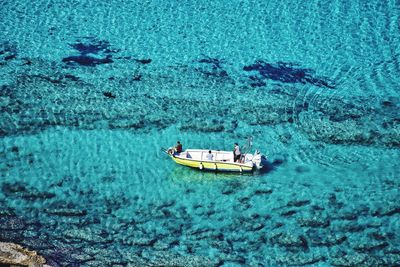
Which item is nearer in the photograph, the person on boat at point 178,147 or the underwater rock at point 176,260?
the underwater rock at point 176,260

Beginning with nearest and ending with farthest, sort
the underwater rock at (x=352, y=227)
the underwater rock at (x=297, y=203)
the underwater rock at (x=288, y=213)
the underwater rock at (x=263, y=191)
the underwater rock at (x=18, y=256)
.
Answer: the underwater rock at (x=18, y=256), the underwater rock at (x=352, y=227), the underwater rock at (x=288, y=213), the underwater rock at (x=297, y=203), the underwater rock at (x=263, y=191)

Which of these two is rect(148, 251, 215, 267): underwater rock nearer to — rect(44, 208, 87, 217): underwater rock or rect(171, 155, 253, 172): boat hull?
rect(44, 208, 87, 217): underwater rock

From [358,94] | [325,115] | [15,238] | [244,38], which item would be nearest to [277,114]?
[325,115]

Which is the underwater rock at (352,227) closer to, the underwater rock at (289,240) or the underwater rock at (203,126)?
the underwater rock at (289,240)

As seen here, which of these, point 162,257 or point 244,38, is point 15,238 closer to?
point 162,257

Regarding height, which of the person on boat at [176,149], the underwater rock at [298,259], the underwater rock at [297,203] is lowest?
the underwater rock at [298,259]

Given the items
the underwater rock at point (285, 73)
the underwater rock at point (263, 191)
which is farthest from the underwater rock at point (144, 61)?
the underwater rock at point (263, 191)

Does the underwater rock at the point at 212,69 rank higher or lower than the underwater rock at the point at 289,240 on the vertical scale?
higher
